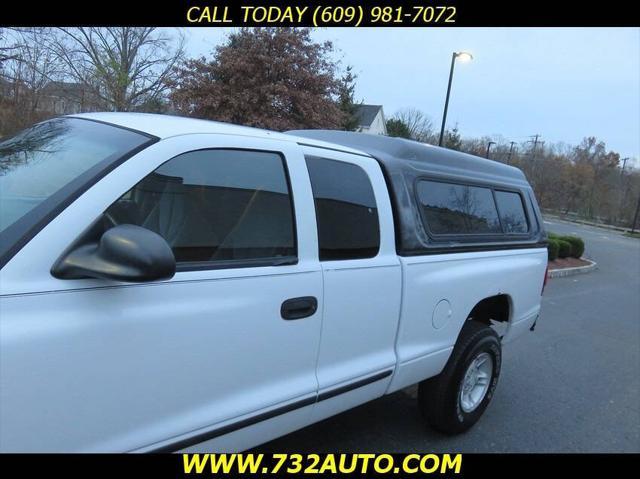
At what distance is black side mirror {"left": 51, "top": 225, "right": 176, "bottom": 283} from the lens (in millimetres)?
1517

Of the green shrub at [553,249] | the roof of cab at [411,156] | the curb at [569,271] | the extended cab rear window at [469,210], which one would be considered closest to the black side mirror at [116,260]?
the roof of cab at [411,156]

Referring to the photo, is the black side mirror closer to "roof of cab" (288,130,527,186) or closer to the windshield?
the windshield

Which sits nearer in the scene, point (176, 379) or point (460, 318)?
point (176, 379)

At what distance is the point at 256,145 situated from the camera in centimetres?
221

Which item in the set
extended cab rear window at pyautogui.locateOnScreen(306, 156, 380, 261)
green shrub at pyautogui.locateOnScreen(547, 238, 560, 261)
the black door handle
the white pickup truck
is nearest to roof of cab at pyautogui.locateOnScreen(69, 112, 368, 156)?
the white pickup truck

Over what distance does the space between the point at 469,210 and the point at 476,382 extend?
4.57 ft

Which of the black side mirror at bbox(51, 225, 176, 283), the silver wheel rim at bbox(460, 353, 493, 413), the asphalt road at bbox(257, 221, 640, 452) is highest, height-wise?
the black side mirror at bbox(51, 225, 176, 283)

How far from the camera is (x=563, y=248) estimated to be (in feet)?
47.8

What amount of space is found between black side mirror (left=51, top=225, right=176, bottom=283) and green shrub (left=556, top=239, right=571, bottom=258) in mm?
14843

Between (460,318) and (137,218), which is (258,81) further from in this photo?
(137,218)

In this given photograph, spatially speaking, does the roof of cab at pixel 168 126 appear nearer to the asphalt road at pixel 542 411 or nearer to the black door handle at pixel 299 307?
the black door handle at pixel 299 307

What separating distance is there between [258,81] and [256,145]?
954 cm

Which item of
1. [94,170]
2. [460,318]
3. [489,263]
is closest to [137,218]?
[94,170]

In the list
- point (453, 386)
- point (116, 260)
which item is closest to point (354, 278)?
point (116, 260)
